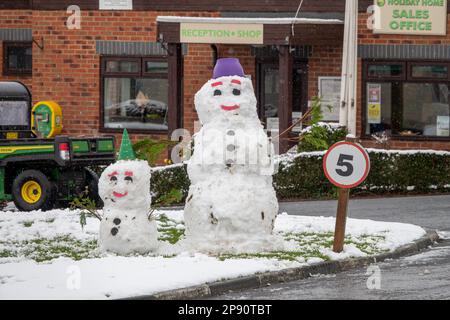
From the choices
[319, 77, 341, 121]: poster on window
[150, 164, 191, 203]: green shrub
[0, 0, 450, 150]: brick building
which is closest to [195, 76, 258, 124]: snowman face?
[150, 164, 191, 203]: green shrub

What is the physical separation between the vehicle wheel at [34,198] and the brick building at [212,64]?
5.61m

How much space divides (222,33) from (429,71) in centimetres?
428

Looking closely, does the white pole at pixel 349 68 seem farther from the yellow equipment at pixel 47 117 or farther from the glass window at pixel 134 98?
the yellow equipment at pixel 47 117

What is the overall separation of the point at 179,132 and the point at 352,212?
6567 millimetres

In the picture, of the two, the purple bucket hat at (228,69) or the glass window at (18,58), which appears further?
the glass window at (18,58)

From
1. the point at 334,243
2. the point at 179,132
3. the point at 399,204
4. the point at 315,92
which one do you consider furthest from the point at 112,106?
the point at 334,243

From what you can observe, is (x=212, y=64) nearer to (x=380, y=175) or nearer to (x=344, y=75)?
(x=344, y=75)

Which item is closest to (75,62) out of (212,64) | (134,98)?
(134,98)

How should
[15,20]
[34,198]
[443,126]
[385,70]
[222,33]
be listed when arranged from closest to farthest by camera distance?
1. [34,198]
2. [222,33]
3. [443,126]
4. [385,70]
5. [15,20]

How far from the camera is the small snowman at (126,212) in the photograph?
1319cm

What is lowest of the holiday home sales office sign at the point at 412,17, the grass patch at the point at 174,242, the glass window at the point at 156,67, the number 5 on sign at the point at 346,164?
the grass patch at the point at 174,242

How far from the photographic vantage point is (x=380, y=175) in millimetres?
21500

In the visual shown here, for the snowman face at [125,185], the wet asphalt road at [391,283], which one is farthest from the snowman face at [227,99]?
the wet asphalt road at [391,283]

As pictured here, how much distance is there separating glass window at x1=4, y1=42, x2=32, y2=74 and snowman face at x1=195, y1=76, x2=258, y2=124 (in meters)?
15.1
